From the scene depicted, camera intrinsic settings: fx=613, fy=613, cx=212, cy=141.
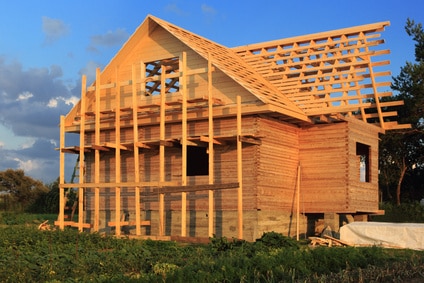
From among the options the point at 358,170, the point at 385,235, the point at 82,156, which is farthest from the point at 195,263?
→ the point at 358,170

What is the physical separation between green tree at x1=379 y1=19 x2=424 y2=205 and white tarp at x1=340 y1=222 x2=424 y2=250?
1837 cm

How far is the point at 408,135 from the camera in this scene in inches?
1523

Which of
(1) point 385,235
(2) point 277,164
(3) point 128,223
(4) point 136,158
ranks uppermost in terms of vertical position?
(4) point 136,158

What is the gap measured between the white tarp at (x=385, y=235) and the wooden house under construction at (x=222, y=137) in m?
1.75

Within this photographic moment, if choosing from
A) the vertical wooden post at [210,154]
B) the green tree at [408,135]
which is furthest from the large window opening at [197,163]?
the green tree at [408,135]

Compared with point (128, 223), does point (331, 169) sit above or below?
above

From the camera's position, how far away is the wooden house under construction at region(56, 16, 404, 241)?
19.5 metres

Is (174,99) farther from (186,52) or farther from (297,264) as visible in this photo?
(297,264)

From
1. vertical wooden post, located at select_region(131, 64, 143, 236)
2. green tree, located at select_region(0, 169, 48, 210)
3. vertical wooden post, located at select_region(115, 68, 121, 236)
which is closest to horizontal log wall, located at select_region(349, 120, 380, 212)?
vertical wooden post, located at select_region(131, 64, 143, 236)

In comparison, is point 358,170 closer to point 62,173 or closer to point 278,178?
point 278,178

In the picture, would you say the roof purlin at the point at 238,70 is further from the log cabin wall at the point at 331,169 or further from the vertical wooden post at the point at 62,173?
the vertical wooden post at the point at 62,173

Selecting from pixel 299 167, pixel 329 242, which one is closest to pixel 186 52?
pixel 299 167

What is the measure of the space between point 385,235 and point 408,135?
71.0ft

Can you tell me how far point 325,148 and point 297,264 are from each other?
1089cm
